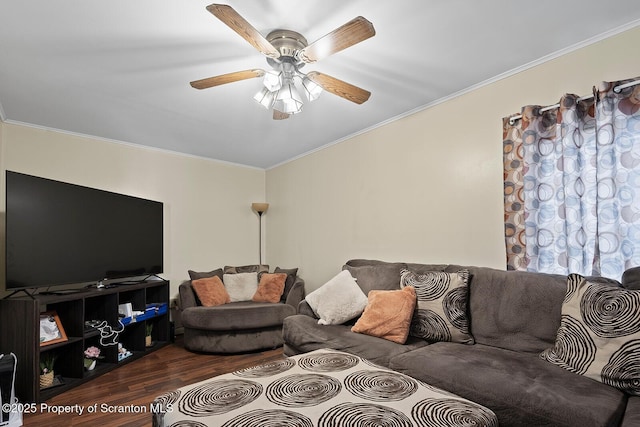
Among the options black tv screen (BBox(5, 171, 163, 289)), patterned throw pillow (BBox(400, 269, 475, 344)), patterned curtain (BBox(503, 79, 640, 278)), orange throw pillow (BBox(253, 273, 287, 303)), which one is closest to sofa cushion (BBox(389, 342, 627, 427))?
patterned throw pillow (BBox(400, 269, 475, 344))

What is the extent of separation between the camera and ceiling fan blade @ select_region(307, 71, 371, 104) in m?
2.08

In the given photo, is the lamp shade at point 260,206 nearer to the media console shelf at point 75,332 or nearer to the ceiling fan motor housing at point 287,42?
the media console shelf at point 75,332

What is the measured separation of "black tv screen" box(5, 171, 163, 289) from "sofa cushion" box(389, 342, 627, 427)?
9.26 feet

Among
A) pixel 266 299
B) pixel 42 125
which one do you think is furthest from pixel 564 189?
pixel 42 125

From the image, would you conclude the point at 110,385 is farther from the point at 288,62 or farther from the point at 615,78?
the point at 615,78

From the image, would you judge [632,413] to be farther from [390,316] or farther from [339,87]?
[339,87]

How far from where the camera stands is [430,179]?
3.09 meters

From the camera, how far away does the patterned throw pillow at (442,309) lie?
7.60ft

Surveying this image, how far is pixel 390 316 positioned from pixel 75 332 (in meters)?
2.64

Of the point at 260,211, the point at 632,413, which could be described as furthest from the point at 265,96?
the point at 260,211

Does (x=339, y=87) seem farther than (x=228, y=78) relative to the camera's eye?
Yes

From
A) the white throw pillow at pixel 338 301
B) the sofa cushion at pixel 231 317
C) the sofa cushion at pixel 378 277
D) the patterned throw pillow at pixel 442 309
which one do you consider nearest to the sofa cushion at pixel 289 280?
the sofa cushion at pixel 231 317

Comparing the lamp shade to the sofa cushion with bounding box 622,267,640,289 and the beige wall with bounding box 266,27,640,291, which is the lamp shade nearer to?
the beige wall with bounding box 266,27,640,291

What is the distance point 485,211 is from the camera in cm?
267
